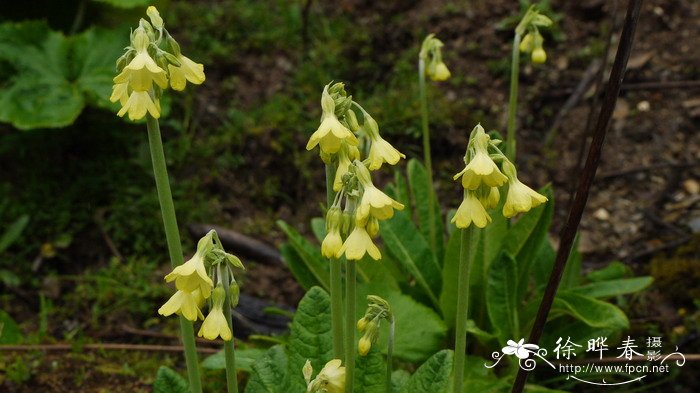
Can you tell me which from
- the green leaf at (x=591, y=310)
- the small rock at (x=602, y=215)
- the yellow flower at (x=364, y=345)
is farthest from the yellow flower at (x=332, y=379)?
the small rock at (x=602, y=215)

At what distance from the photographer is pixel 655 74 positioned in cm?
544

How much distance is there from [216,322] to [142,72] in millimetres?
610

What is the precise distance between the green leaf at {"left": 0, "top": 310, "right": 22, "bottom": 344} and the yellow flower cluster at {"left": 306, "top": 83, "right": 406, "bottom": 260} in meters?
2.43

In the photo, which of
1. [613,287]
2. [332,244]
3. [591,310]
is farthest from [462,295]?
[613,287]

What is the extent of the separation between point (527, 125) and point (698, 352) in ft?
6.70

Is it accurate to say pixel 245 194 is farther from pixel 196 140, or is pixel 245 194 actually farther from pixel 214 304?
pixel 214 304

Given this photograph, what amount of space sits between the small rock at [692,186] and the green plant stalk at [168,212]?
11.5 ft

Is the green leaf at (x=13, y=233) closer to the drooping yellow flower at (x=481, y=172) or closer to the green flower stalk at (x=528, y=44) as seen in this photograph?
the green flower stalk at (x=528, y=44)

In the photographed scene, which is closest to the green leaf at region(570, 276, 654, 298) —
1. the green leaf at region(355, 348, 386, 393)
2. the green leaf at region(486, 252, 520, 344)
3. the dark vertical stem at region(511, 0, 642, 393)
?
the green leaf at region(486, 252, 520, 344)

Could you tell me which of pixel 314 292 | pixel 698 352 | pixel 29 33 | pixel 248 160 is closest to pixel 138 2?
pixel 29 33

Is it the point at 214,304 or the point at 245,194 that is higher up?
the point at 245,194

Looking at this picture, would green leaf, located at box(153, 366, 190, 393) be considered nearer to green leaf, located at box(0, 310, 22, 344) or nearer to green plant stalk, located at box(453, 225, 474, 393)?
green plant stalk, located at box(453, 225, 474, 393)

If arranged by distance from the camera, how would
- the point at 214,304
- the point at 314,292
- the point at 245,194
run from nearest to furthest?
1. the point at 214,304
2. the point at 314,292
3. the point at 245,194

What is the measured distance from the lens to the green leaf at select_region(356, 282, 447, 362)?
3266 mm
